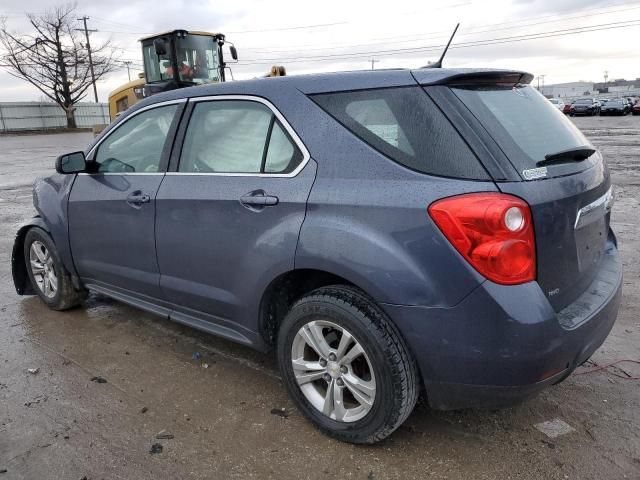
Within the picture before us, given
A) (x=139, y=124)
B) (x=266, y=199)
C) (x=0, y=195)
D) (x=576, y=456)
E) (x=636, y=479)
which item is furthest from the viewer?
(x=0, y=195)

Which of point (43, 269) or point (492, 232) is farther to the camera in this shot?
point (43, 269)

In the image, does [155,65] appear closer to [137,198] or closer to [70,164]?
[70,164]

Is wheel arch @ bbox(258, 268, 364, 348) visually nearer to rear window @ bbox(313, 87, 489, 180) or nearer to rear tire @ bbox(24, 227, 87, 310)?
rear window @ bbox(313, 87, 489, 180)

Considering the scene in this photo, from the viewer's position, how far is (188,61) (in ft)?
45.7

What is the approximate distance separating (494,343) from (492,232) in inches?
17.7

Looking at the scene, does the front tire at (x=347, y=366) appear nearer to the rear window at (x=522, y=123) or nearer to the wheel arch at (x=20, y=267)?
the rear window at (x=522, y=123)

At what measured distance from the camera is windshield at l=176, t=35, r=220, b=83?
13.8 metres

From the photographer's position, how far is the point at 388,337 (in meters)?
2.40

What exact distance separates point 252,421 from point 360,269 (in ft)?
3.70

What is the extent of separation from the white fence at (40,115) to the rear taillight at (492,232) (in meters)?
54.8

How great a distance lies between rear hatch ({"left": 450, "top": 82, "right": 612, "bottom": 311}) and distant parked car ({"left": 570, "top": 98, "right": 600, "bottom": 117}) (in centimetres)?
5250

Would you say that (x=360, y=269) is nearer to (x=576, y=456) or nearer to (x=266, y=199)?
(x=266, y=199)

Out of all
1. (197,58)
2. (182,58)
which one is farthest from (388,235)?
(197,58)

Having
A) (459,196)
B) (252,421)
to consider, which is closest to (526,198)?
(459,196)
